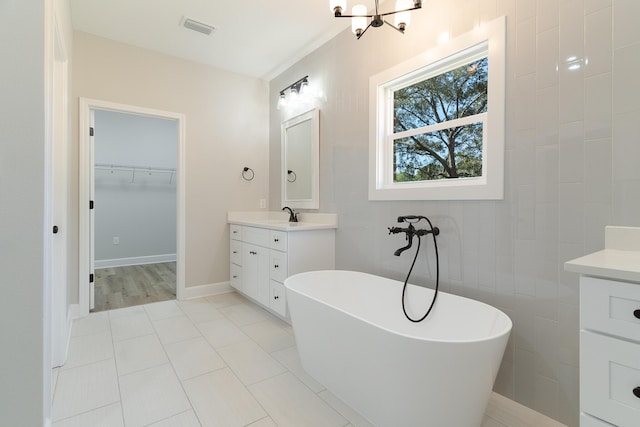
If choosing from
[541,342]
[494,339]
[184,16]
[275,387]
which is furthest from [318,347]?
[184,16]

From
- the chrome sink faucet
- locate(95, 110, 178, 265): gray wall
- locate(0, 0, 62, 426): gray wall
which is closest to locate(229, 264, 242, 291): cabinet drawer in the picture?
the chrome sink faucet

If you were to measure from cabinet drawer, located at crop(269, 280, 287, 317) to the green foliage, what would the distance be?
138 cm

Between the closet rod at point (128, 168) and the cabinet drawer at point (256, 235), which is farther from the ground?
the closet rod at point (128, 168)

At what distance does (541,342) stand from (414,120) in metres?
1.63

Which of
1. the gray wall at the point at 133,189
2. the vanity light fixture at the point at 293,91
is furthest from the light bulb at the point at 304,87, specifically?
the gray wall at the point at 133,189

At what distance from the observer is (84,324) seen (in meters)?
2.65

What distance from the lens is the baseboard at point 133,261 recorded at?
4922mm

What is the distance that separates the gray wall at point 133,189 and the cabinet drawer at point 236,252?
8.51ft

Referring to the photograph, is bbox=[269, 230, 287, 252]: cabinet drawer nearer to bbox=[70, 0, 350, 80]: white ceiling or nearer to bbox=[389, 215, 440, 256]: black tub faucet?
bbox=[389, 215, 440, 256]: black tub faucet

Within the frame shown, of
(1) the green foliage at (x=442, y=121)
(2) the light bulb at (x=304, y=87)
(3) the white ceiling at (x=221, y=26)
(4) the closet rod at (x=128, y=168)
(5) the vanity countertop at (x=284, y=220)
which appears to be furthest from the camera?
(4) the closet rod at (x=128, y=168)

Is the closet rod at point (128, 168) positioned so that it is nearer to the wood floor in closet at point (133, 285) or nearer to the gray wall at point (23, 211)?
the wood floor in closet at point (133, 285)

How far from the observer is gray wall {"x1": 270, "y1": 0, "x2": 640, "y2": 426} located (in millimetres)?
1301

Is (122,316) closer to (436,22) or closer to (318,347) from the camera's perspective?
(318,347)

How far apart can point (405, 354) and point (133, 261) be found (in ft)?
17.6
